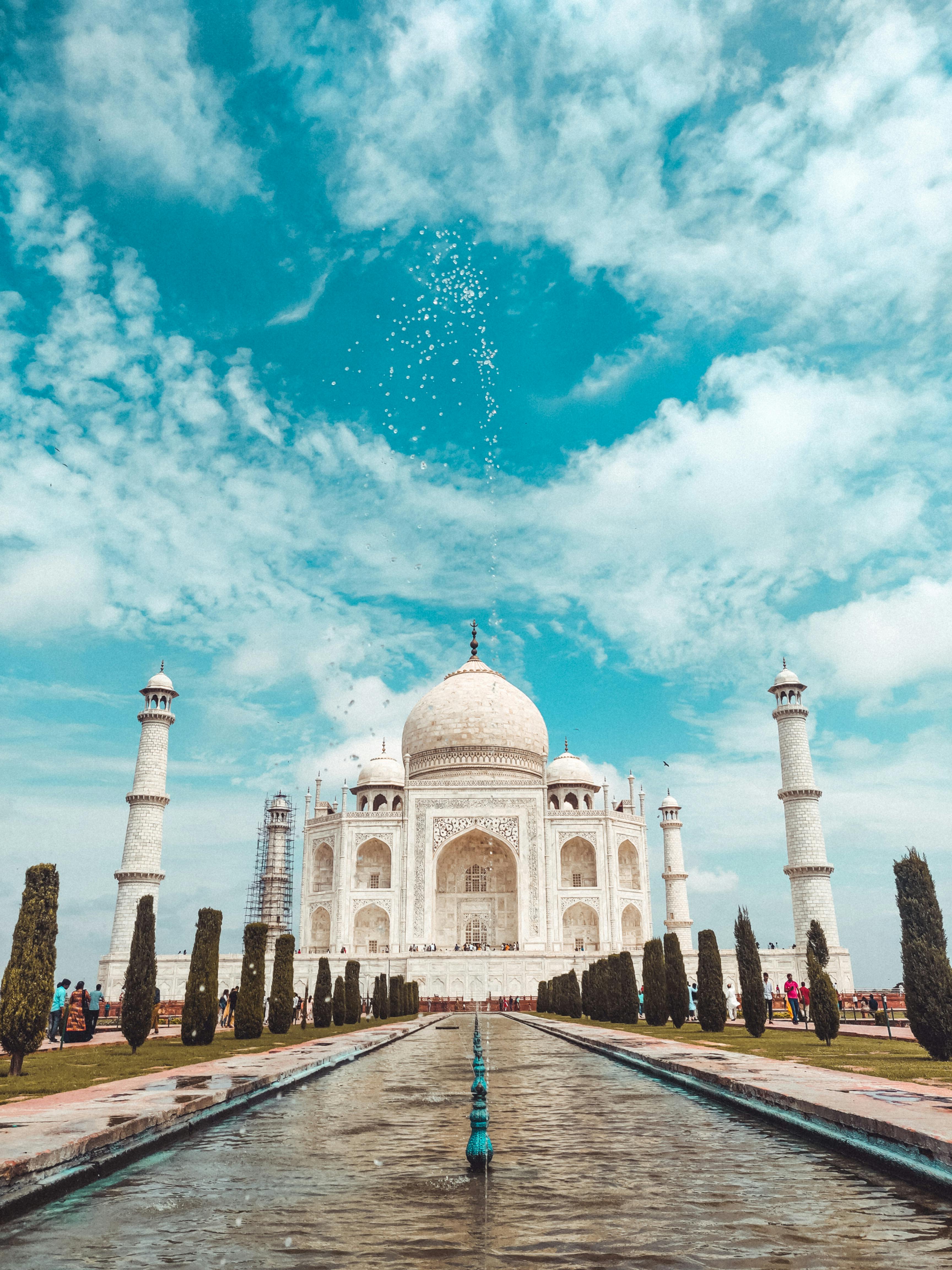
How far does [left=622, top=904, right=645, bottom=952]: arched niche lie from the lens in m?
36.8

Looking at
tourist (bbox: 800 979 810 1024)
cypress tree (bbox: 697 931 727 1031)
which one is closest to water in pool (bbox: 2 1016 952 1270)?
cypress tree (bbox: 697 931 727 1031)

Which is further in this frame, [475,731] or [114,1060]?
[475,731]

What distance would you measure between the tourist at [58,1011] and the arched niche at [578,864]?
2403 cm

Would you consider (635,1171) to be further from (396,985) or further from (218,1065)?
(396,985)

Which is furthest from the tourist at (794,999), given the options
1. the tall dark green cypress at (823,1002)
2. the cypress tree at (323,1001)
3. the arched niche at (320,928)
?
the arched niche at (320,928)

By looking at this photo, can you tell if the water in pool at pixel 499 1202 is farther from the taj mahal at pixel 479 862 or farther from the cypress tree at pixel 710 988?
the taj mahal at pixel 479 862

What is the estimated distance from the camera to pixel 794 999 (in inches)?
836

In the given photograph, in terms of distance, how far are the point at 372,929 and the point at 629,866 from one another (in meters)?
10.2

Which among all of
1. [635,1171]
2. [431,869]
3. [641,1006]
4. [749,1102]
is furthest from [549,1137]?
[431,869]

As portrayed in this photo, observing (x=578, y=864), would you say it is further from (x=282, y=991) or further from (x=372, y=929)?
(x=282, y=991)

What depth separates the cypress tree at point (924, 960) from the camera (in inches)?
444

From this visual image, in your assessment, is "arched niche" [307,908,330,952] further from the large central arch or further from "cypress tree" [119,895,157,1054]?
"cypress tree" [119,895,157,1054]

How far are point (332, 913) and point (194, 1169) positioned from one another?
107ft

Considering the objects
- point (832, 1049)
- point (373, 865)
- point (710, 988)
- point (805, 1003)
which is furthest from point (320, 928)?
point (832, 1049)
